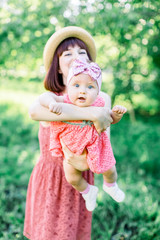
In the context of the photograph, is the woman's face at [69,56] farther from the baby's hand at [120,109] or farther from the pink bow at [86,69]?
the baby's hand at [120,109]

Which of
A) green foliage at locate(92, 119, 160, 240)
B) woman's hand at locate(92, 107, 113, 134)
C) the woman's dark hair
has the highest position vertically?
the woman's dark hair

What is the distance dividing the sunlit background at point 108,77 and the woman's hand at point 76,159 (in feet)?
4.77

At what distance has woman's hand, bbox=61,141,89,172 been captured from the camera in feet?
5.44

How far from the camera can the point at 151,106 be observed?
22.5 ft

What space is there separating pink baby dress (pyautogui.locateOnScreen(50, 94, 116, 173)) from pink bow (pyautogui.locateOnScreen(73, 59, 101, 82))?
8.1 inches

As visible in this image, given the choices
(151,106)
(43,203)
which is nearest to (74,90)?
(43,203)

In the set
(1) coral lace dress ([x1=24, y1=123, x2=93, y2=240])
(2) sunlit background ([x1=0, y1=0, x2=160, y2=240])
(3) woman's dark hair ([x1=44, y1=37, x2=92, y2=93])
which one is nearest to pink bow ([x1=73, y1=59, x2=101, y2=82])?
(3) woman's dark hair ([x1=44, y1=37, x2=92, y2=93])

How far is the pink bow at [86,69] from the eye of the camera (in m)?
1.54

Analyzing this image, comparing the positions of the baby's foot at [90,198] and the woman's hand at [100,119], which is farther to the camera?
the baby's foot at [90,198]

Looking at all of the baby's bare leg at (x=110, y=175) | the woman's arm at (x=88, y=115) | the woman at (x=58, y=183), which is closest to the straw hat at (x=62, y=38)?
the woman at (x=58, y=183)

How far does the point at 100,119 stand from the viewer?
159cm

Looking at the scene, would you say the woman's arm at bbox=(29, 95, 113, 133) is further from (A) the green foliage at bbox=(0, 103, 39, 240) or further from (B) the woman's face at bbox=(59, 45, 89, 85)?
(A) the green foliage at bbox=(0, 103, 39, 240)

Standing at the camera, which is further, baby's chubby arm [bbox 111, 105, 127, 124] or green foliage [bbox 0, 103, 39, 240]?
green foliage [bbox 0, 103, 39, 240]

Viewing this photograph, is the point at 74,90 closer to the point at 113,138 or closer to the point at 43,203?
the point at 43,203
